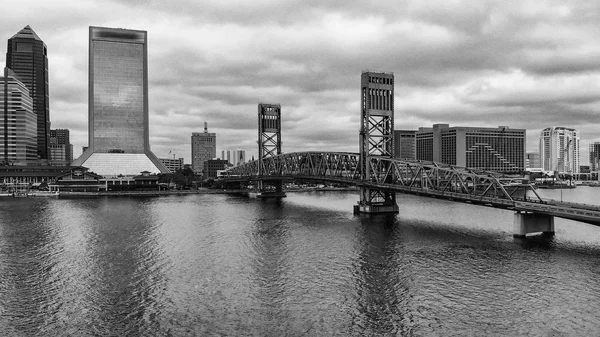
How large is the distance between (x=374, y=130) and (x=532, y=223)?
4883 cm

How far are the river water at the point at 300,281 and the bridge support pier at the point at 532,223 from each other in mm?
2023

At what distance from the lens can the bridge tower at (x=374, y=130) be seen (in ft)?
360

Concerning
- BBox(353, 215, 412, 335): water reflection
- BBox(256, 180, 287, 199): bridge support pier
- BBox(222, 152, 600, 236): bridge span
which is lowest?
BBox(353, 215, 412, 335): water reflection

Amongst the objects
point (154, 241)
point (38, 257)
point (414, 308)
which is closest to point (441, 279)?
point (414, 308)

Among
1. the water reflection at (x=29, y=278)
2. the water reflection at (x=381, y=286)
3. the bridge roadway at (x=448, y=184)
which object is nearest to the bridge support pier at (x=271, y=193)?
the bridge roadway at (x=448, y=184)

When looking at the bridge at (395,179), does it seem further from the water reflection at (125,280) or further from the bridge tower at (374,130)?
the water reflection at (125,280)

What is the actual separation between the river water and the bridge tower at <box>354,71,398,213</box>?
2399cm

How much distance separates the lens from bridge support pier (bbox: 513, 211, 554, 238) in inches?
2815

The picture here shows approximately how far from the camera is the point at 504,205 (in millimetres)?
72062

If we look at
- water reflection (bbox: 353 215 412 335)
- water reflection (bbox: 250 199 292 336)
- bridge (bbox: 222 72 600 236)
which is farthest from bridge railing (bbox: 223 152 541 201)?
water reflection (bbox: 250 199 292 336)

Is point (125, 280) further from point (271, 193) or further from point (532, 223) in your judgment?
point (271, 193)

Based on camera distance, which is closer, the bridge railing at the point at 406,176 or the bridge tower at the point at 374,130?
the bridge railing at the point at 406,176

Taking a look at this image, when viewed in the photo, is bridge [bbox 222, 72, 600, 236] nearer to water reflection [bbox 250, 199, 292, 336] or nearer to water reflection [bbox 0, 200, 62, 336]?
water reflection [bbox 250, 199, 292, 336]

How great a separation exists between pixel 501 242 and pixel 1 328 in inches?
2476
